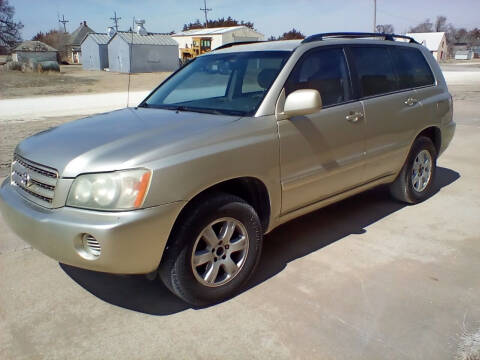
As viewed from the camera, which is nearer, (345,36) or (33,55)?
(345,36)

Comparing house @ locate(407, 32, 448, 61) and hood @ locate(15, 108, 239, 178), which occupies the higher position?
house @ locate(407, 32, 448, 61)

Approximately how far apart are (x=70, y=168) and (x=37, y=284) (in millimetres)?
1235

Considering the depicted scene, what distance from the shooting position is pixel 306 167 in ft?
11.8

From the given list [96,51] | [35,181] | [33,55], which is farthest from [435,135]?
[33,55]

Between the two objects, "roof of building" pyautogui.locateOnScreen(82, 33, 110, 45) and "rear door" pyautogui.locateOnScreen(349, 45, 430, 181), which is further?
"roof of building" pyautogui.locateOnScreen(82, 33, 110, 45)

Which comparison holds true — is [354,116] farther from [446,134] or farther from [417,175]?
[446,134]

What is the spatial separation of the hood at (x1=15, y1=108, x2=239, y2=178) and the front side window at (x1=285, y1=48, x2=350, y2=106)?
2.26ft

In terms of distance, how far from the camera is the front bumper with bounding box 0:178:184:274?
2.61m

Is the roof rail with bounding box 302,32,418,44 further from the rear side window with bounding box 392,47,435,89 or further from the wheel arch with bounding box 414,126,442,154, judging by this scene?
the wheel arch with bounding box 414,126,442,154

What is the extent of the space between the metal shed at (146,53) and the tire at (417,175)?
130 ft

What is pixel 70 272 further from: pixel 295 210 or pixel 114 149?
pixel 295 210

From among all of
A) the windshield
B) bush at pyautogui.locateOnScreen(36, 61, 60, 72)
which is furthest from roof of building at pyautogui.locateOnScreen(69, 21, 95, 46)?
the windshield

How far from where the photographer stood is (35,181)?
2994 millimetres

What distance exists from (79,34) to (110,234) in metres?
90.6
